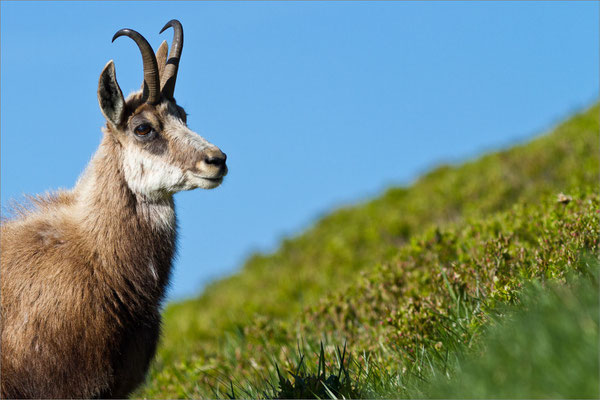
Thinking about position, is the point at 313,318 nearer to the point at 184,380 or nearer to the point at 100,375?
the point at 184,380

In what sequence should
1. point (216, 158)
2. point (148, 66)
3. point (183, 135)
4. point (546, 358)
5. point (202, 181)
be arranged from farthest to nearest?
point (148, 66)
point (183, 135)
point (202, 181)
point (216, 158)
point (546, 358)

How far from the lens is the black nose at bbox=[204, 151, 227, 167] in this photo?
20.7 feet

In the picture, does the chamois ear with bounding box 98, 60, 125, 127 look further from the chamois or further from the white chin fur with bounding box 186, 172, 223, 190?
the white chin fur with bounding box 186, 172, 223, 190

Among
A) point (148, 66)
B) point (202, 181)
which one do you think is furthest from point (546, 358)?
point (148, 66)

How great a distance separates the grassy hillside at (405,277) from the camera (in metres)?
6.55

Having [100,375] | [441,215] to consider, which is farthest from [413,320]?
[441,215]

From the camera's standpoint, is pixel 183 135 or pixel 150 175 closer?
pixel 150 175

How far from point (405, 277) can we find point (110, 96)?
13.6 feet

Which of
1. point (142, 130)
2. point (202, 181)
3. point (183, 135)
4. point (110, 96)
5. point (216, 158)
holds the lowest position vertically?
point (202, 181)

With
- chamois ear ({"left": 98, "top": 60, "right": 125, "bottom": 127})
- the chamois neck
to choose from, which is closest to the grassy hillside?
the chamois neck

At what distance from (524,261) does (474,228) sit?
1858 mm

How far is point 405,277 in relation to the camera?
28.5 feet

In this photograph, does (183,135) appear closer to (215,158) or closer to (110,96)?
(215,158)

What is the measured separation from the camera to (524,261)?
23.3 feet
